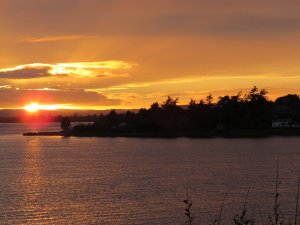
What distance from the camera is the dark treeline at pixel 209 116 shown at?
15225cm

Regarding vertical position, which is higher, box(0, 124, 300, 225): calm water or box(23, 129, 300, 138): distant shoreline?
box(23, 129, 300, 138): distant shoreline

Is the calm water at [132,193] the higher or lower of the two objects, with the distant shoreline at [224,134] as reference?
lower

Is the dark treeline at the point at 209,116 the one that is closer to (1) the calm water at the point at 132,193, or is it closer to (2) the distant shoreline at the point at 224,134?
(2) the distant shoreline at the point at 224,134

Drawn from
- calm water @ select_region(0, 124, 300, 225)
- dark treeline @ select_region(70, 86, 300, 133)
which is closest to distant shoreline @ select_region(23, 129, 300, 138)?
dark treeline @ select_region(70, 86, 300, 133)

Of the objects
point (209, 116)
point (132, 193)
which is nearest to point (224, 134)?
point (209, 116)

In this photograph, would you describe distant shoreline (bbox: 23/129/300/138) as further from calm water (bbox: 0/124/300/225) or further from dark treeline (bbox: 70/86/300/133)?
calm water (bbox: 0/124/300/225)

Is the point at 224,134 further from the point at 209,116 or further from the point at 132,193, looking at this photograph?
the point at 132,193

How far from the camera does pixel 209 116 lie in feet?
506

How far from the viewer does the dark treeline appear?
152250mm

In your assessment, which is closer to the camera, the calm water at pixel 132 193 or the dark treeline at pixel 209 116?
the calm water at pixel 132 193

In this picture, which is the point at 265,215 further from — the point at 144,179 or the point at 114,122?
the point at 114,122

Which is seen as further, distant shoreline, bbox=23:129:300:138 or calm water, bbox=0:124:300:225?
distant shoreline, bbox=23:129:300:138

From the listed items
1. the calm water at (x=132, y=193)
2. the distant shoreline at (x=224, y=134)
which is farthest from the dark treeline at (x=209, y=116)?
the calm water at (x=132, y=193)

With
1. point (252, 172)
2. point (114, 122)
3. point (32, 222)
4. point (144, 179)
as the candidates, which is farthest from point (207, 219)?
point (114, 122)
